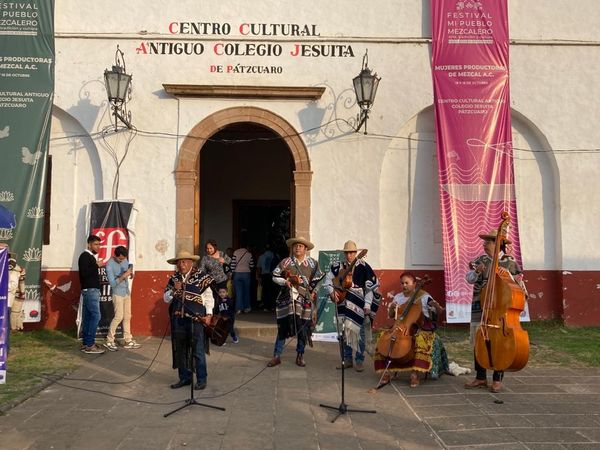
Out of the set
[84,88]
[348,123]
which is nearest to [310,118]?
[348,123]

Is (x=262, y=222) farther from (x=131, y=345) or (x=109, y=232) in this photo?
(x=131, y=345)

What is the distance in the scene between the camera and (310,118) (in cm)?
968

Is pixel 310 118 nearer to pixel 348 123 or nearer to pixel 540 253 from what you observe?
pixel 348 123

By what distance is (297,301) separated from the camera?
7.16 meters

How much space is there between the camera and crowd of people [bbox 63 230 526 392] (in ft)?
19.6

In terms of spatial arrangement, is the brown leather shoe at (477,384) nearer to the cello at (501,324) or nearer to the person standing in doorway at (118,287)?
the cello at (501,324)

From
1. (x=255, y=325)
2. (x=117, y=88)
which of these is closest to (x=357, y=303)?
(x=255, y=325)

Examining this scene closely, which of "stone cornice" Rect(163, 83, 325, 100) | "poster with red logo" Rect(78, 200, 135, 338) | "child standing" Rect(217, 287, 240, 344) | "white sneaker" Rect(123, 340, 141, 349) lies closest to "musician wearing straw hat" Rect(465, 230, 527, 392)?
"child standing" Rect(217, 287, 240, 344)

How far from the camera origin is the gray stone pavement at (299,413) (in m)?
4.45

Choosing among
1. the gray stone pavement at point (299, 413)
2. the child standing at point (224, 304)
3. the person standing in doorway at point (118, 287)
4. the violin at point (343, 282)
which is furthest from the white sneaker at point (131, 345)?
the violin at point (343, 282)

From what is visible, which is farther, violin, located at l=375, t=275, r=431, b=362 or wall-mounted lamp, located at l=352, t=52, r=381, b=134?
wall-mounted lamp, located at l=352, t=52, r=381, b=134

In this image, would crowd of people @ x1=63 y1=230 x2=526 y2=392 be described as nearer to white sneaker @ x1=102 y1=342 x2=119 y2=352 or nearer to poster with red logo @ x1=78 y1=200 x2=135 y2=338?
white sneaker @ x1=102 y1=342 x2=119 y2=352

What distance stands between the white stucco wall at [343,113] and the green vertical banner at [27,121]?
0.97ft

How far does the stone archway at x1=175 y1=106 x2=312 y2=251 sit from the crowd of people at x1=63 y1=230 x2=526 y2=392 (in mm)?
1234
